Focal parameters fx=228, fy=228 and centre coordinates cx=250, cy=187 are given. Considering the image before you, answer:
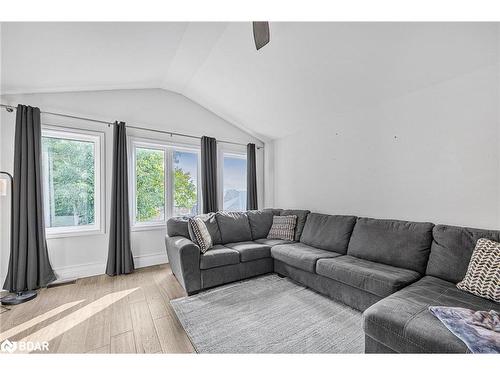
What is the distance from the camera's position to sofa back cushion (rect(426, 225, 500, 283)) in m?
1.85

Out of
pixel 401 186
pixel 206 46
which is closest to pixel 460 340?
pixel 401 186

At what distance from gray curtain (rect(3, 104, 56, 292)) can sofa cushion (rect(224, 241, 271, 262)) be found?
89.2 inches

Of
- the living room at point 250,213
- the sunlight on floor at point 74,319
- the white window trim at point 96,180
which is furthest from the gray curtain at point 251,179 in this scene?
the sunlight on floor at point 74,319

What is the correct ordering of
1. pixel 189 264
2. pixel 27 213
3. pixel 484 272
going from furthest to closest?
1. pixel 27 213
2. pixel 189 264
3. pixel 484 272

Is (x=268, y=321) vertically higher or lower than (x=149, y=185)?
lower

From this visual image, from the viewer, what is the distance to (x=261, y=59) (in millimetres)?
2738

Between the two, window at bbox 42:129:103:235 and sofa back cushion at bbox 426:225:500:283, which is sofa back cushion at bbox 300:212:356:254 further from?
window at bbox 42:129:103:235

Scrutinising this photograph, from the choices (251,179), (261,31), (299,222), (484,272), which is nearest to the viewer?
→ (261,31)

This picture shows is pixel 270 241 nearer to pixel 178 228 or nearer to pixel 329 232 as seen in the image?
pixel 329 232

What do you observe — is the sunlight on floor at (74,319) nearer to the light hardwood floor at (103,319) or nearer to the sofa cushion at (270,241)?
the light hardwood floor at (103,319)

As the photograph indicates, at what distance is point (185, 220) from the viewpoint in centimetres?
318

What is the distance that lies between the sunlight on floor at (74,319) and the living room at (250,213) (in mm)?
20

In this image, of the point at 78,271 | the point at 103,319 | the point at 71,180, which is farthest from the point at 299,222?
the point at 71,180

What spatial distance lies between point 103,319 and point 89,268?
143 cm
